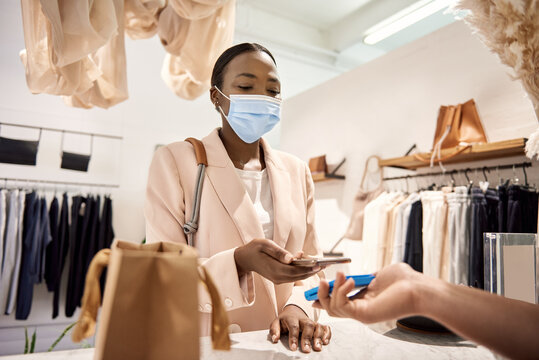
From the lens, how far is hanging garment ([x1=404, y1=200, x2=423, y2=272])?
3295 mm

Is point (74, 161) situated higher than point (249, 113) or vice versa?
point (74, 161)

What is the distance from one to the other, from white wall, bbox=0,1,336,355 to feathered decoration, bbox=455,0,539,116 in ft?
16.0

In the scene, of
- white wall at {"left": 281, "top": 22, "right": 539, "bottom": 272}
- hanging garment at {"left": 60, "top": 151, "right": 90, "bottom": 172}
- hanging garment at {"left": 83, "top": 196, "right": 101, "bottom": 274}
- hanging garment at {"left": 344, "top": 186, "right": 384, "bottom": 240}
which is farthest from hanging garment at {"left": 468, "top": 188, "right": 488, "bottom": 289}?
hanging garment at {"left": 60, "top": 151, "right": 90, "bottom": 172}

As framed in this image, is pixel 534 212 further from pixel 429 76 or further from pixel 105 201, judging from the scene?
pixel 105 201

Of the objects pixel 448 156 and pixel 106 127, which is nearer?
pixel 448 156

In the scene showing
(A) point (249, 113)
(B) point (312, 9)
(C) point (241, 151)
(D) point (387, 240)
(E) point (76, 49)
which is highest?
(B) point (312, 9)

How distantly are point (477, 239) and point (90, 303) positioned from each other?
9.70ft

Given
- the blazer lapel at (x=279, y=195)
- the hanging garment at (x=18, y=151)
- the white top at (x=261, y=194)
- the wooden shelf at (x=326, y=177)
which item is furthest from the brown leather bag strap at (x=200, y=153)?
the hanging garment at (x=18, y=151)

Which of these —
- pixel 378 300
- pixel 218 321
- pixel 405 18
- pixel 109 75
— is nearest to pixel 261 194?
pixel 378 300

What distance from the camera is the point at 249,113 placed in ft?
4.88

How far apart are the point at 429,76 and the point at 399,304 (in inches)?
149

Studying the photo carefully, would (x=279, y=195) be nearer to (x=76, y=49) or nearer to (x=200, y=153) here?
(x=200, y=153)

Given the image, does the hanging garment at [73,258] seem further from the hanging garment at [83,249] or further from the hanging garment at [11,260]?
the hanging garment at [11,260]

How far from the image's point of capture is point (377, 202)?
12.4 feet
